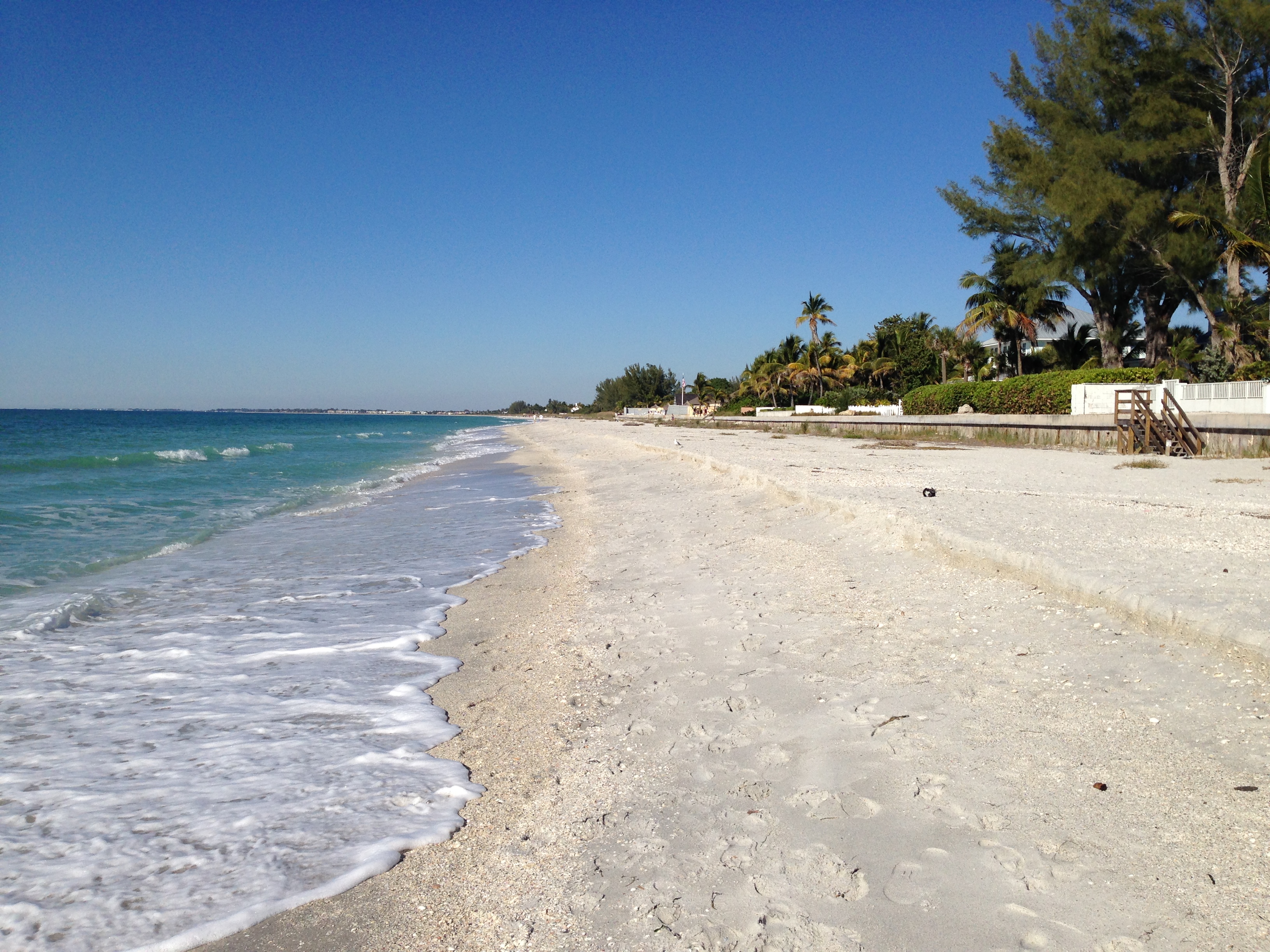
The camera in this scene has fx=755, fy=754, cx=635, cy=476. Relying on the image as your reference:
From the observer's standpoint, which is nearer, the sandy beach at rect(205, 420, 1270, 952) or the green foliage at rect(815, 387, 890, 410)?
the sandy beach at rect(205, 420, 1270, 952)

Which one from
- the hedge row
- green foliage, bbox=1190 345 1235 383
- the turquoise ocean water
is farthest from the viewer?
the hedge row

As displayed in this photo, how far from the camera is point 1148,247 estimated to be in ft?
93.9

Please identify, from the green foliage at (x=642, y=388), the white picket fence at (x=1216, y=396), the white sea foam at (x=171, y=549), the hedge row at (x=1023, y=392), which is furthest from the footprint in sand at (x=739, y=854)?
the green foliage at (x=642, y=388)

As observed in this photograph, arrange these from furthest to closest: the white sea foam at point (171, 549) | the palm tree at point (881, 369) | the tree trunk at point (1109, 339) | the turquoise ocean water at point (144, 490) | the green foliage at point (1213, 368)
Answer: the palm tree at point (881, 369), the tree trunk at point (1109, 339), the green foliage at point (1213, 368), the turquoise ocean water at point (144, 490), the white sea foam at point (171, 549)

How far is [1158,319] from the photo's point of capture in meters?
31.8

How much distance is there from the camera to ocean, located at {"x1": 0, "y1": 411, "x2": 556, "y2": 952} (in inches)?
114

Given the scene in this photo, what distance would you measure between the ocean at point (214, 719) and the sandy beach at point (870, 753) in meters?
0.29

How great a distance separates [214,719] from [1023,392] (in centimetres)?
3050

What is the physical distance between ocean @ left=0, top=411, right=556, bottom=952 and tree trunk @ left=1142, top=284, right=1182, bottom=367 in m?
30.7

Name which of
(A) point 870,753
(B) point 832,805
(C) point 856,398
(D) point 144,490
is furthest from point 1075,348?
(B) point 832,805

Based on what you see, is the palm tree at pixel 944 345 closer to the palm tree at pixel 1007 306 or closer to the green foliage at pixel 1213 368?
the palm tree at pixel 1007 306

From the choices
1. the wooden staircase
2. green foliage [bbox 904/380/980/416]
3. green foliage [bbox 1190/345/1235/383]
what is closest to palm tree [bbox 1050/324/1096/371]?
green foliage [bbox 904/380/980/416]

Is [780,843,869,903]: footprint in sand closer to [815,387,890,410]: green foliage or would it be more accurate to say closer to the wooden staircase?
the wooden staircase

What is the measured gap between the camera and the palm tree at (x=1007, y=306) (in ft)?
119
